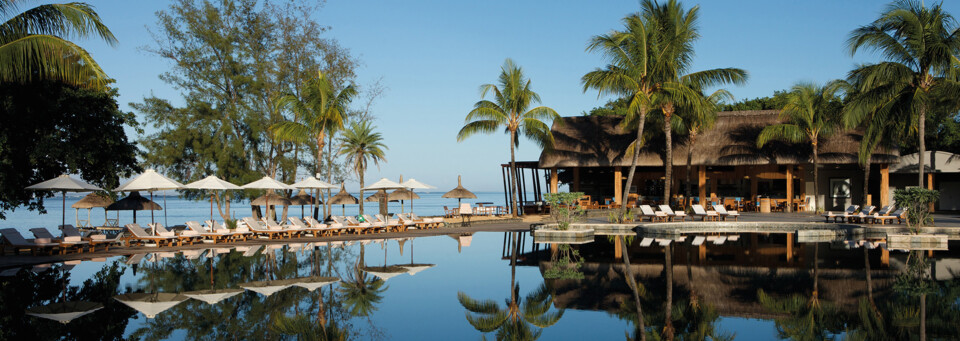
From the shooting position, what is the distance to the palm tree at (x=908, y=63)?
17.0 metres

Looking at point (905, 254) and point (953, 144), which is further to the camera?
point (953, 144)

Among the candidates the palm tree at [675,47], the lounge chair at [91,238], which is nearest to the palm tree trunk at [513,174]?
the palm tree at [675,47]

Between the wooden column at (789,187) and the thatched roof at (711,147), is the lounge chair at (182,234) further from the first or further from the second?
the wooden column at (789,187)

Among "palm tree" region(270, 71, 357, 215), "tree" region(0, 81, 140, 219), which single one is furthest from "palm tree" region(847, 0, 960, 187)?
"tree" region(0, 81, 140, 219)

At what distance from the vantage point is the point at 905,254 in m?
13.9

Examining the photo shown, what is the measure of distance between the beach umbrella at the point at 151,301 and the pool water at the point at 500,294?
37 mm

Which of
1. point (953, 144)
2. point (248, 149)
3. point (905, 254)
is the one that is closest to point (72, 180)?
point (248, 149)

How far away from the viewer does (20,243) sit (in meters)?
14.0

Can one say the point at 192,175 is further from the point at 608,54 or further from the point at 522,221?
the point at 608,54

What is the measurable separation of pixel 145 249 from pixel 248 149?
12067 millimetres

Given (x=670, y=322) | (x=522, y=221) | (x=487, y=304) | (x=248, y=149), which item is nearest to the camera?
(x=670, y=322)

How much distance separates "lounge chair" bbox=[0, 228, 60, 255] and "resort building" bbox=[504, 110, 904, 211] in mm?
16831

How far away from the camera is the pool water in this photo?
7359 mm

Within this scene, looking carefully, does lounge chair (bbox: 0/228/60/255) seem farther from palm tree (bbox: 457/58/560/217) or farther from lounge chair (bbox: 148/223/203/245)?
palm tree (bbox: 457/58/560/217)
